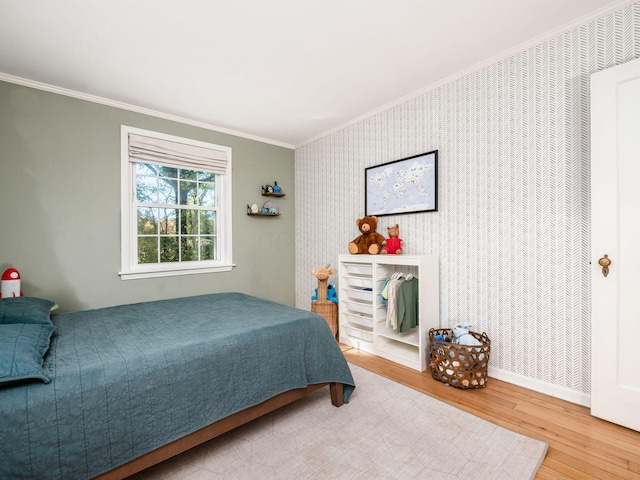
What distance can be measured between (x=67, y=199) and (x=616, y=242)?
13.8 ft

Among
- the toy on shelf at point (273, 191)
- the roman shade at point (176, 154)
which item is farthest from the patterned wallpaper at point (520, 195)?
the roman shade at point (176, 154)

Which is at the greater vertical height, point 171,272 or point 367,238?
point 367,238

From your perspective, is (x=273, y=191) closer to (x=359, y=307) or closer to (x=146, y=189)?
(x=146, y=189)

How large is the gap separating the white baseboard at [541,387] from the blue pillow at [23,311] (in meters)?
3.14

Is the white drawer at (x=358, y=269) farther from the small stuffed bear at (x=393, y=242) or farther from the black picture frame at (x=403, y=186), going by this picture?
the black picture frame at (x=403, y=186)

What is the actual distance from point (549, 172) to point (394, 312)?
1.60 metres

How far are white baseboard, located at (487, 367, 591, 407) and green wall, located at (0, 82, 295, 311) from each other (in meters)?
3.12

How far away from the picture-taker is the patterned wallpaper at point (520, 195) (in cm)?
208

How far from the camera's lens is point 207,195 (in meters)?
3.87

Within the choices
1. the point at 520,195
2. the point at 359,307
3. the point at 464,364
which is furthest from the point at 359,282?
the point at 520,195

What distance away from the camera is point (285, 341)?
→ 185cm

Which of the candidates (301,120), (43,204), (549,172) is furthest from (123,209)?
A: (549,172)

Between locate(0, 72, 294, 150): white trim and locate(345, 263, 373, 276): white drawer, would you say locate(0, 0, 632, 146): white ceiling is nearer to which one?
locate(0, 72, 294, 150): white trim

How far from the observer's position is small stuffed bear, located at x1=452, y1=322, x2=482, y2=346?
2424 mm
